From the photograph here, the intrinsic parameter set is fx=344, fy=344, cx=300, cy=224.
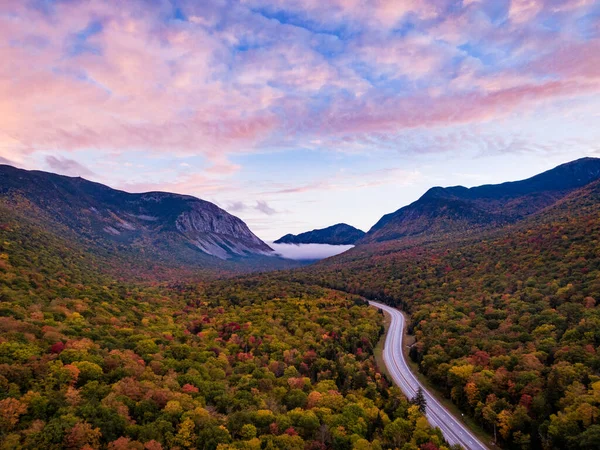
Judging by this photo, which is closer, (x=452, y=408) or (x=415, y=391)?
(x=452, y=408)

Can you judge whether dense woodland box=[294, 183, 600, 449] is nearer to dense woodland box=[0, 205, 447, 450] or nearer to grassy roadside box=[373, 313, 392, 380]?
grassy roadside box=[373, 313, 392, 380]

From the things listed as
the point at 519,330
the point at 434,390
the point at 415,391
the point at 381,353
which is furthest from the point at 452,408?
the point at 519,330

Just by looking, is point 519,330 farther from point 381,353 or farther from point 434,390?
point 381,353

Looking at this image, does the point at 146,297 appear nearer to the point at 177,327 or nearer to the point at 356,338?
the point at 177,327

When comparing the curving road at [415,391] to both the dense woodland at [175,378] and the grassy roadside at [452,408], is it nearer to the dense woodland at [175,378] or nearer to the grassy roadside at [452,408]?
A: the grassy roadside at [452,408]

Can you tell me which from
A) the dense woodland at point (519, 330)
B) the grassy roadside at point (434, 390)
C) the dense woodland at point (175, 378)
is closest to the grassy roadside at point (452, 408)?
the grassy roadside at point (434, 390)

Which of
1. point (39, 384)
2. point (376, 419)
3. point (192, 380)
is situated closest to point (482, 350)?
point (376, 419)
